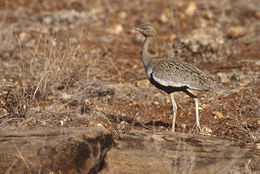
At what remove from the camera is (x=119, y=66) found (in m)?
7.68

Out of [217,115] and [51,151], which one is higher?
[51,151]

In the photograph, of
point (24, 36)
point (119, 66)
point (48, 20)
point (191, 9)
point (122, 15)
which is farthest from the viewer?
point (191, 9)

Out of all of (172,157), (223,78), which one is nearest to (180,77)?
(172,157)

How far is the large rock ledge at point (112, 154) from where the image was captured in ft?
10.4

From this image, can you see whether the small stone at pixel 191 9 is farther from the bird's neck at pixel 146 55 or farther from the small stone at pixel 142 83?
the bird's neck at pixel 146 55

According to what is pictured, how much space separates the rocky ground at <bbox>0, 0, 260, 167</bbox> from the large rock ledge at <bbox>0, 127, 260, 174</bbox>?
61 cm

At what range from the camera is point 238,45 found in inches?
330

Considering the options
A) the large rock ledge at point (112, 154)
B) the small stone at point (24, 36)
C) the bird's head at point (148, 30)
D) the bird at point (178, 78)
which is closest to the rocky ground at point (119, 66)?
the small stone at point (24, 36)

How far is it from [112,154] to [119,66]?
4.49m

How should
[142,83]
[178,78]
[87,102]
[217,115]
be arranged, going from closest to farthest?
[178,78], [217,115], [87,102], [142,83]

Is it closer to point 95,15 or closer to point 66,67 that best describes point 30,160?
point 66,67

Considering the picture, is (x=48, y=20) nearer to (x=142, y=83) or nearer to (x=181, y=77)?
(x=142, y=83)

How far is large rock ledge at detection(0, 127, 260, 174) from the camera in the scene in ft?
10.4

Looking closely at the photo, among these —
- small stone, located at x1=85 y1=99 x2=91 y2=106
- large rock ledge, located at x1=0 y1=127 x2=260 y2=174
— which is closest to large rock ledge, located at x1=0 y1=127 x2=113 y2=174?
large rock ledge, located at x1=0 y1=127 x2=260 y2=174
